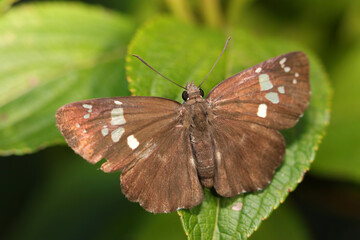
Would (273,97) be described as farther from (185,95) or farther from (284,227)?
(284,227)

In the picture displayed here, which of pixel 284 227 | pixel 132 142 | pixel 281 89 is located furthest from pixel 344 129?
pixel 132 142

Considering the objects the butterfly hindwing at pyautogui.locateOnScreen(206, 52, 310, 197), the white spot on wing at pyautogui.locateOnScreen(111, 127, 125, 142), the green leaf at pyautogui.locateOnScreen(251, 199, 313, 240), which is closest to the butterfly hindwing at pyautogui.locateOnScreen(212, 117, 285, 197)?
the butterfly hindwing at pyautogui.locateOnScreen(206, 52, 310, 197)

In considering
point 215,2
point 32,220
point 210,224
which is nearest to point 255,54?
point 215,2

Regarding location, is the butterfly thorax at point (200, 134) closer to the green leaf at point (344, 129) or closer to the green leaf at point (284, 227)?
the green leaf at point (344, 129)

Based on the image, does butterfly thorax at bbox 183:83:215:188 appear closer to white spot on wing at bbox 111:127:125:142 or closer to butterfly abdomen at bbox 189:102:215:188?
butterfly abdomen at bbox 189:102:215:188

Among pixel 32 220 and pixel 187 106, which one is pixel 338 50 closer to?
pixel 187 106

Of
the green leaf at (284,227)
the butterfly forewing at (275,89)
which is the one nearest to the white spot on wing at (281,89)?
the butterfly forewing at (275,89)
